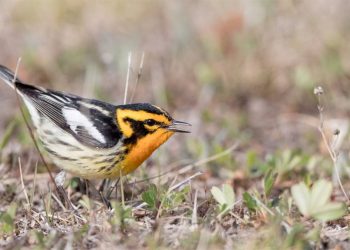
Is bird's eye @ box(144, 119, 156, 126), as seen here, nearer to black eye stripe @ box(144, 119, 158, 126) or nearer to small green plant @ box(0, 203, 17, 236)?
black eye stripe @ box(144, 119, 158, 126)

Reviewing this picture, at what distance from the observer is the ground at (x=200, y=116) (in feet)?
12.2

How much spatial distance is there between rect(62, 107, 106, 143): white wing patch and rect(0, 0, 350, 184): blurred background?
4.67 feet

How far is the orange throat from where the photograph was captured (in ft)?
14.9

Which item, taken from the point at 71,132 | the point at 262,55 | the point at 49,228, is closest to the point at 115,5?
the point at 262,55

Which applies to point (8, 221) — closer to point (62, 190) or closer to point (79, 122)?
point (62, 190)

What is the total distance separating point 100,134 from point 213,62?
281 cm

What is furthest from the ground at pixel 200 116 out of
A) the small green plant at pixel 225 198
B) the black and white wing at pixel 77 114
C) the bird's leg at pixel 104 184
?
the black and white wing at pixel 77 114

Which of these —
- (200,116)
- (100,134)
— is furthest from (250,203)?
(200,116)

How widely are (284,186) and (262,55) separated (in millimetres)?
2232

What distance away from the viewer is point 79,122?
15.5ft

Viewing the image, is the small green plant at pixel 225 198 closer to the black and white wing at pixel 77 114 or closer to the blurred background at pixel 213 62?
the black and white wing at pixel 77 114

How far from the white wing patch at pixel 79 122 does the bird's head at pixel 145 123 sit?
15 centimetres

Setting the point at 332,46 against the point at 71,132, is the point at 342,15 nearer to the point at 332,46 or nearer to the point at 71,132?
the point at 332,46

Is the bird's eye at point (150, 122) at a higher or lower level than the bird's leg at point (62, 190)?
higher
